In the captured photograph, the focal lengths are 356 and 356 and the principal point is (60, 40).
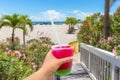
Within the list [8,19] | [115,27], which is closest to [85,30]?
[8,19]

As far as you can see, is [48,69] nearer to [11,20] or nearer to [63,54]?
[63,54]

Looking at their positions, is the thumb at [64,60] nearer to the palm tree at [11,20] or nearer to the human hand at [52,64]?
the human hand at [52,64]

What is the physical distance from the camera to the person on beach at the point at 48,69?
65.8 inches

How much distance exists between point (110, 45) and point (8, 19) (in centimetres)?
1045

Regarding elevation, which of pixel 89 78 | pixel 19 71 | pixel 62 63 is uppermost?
pixel 62 63

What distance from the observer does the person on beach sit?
65.8 inches

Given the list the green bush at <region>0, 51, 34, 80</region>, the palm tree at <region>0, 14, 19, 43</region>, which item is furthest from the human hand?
the palm tree at <region>0, 14, 19, 43</region>

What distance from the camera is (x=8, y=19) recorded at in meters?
19.5

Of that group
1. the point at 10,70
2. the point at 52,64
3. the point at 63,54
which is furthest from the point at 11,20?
the point at 52,64

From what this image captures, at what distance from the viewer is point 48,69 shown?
1687 mm

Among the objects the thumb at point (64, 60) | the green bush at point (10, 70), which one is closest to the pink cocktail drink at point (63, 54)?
the thumb at point (64, 60)

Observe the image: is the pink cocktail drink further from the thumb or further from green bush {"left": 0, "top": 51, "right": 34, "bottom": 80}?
green bush {"left": 0, "top": 51, "right": 34, "bottom": 80}

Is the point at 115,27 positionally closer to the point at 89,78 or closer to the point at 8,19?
the point at 89,78

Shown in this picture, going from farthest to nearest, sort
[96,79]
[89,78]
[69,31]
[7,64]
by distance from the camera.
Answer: [69,31]
[89,78]
[96,79]
[7,64]
